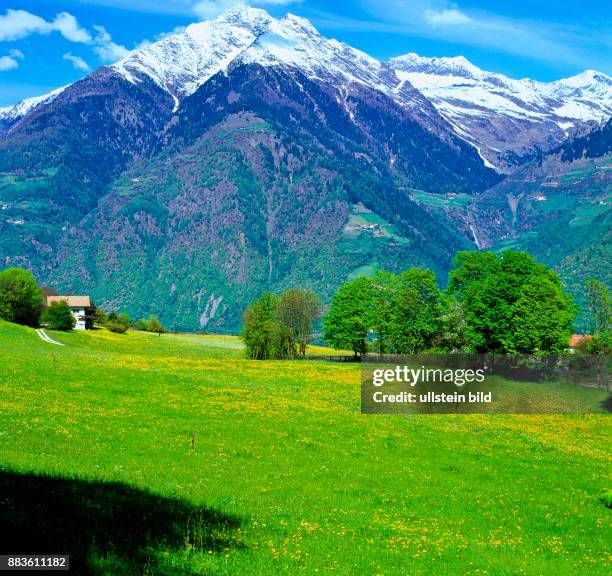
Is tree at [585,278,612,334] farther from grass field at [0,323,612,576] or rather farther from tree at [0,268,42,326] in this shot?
tree at [0,268,42,326]

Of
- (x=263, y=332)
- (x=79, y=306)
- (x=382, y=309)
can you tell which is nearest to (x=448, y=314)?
(x=382, y=309)

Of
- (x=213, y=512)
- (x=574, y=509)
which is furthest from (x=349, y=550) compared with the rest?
(x=574, y=509)

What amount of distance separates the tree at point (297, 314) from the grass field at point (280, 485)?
226ft

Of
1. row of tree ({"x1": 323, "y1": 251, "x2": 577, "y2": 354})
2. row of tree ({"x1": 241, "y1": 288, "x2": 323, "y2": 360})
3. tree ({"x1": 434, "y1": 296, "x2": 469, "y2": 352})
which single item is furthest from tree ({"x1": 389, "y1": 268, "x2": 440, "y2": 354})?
row of tree ({"x1": 241, "y1": 288, "x2": 323, "y2": 360})

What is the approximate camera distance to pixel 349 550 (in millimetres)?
17797

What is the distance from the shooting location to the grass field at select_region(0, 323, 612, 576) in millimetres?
15843

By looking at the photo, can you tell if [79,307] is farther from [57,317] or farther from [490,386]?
[490,386]

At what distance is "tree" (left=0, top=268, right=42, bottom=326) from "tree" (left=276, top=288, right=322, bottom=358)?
5786 cm

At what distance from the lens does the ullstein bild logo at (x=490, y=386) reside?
6134cm

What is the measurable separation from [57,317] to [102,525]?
138m

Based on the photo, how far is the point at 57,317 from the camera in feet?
470

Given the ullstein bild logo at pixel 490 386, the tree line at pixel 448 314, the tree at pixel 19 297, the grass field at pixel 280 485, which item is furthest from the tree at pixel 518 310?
the tree at pixel 19 297

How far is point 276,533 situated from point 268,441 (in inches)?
731

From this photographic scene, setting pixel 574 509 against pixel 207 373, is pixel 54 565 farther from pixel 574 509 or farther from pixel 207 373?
pixel 207 373
